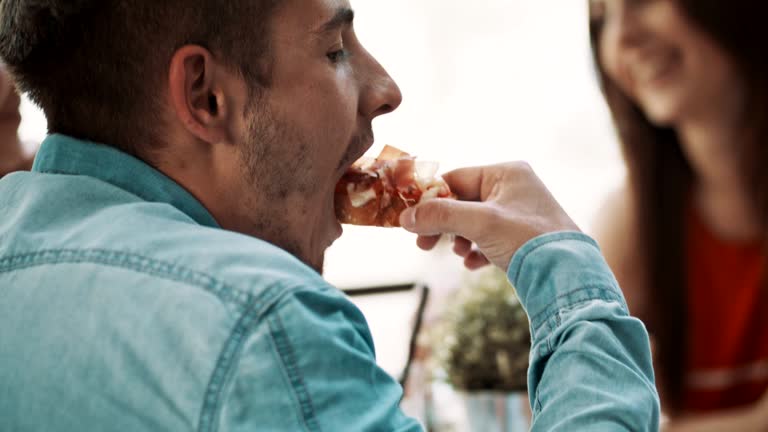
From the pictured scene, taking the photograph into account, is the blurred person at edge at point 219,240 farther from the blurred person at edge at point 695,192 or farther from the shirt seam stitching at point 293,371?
the blurred person at edge at point 695,192

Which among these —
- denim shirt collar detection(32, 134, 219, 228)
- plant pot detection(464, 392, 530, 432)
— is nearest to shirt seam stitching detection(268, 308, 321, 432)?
denim shirt collar detection(32, 134, 219, 228)

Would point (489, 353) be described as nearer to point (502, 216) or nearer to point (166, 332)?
point (502, 216)

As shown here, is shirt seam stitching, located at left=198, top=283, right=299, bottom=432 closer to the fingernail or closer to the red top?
A: the fingernail

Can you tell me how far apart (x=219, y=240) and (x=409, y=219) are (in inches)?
14.3

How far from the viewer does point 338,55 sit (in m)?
0.93

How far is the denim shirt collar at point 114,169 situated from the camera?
0.81 m

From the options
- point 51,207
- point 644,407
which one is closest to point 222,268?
point 51,207

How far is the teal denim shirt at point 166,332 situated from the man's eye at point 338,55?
23cm

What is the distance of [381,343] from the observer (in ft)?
5.84

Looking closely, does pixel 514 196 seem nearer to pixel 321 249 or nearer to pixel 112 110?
pixel 321 249

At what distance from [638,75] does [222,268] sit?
150 cm

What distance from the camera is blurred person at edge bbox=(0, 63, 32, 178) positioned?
1541mm

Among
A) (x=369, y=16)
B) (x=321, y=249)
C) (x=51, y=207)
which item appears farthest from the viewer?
(x=369, y=16)

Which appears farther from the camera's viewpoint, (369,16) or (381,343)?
(369,16)
